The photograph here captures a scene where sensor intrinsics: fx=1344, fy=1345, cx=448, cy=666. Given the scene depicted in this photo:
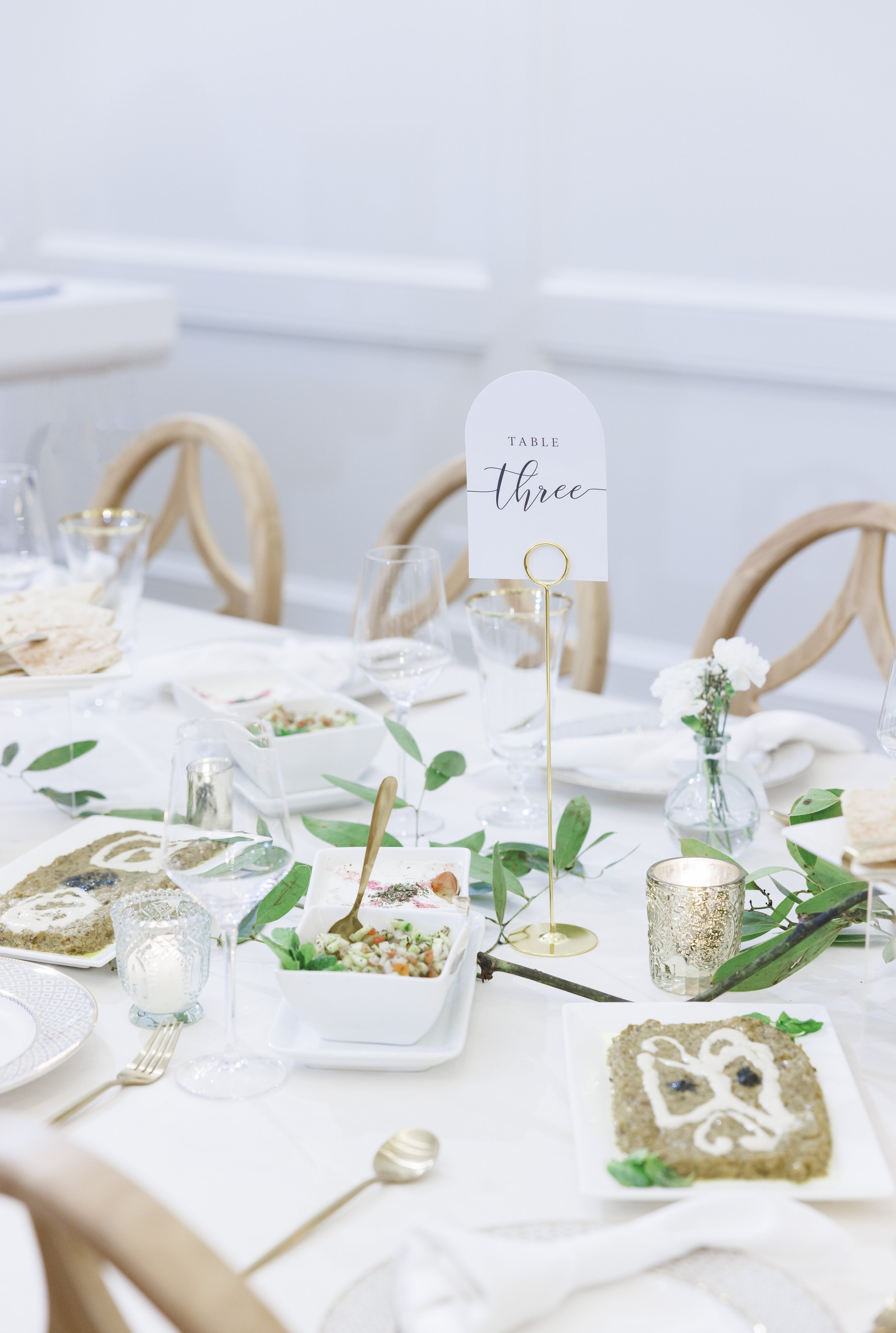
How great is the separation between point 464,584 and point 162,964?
4.82 ft

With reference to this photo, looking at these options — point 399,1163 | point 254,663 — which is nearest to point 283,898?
point 399,1163

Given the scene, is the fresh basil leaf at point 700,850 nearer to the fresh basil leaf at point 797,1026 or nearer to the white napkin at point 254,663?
the fresh basil leaf at point 797,1026

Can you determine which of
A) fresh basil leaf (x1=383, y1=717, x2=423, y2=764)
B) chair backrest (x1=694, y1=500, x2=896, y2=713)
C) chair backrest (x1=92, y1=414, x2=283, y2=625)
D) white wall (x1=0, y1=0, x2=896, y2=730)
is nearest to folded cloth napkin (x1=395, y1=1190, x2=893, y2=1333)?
fresh basil leaf (x1=383, y1=717, x2=423, y2=764)

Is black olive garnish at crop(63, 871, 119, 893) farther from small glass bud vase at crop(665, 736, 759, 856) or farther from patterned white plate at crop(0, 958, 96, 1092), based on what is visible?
small glass bud vase at crop(665, 736, 759, 856)

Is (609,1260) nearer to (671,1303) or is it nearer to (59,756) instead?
(671,1303)

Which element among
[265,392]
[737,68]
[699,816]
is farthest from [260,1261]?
[265,392]

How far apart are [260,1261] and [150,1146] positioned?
14 cm

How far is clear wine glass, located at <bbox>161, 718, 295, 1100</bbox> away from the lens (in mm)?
845

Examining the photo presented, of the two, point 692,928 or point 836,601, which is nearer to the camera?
point 692,928

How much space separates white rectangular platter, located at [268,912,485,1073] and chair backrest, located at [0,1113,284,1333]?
0.96ft

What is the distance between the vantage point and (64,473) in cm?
424

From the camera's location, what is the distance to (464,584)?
2328 millimetres

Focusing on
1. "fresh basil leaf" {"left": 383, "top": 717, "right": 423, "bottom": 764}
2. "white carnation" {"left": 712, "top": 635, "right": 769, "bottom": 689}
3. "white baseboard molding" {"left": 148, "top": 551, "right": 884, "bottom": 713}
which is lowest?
"white baseboard molding" {"left": 148, "top": 551, "right": 884, "bottom": 713}

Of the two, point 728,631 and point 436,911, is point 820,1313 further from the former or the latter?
point 728,631
